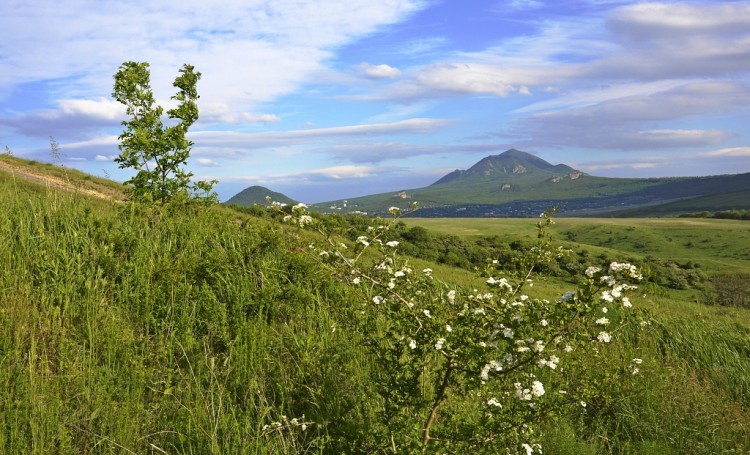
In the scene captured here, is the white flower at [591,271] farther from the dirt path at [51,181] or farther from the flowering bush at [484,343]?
the dirt path at [51,181]

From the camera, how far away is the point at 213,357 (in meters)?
6.04

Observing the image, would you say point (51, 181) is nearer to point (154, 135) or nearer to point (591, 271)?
point (154, 135)

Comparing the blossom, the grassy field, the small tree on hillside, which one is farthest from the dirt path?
the grassy field

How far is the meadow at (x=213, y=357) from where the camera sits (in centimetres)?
504

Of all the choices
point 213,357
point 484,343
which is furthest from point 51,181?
point 484,343

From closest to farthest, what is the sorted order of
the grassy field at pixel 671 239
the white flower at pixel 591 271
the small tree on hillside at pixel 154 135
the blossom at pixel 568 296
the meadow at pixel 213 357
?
1. the white flower at pixel 591 271
2. the blossom at pixel 568 296
3. the meadow at pixel 213 357
4. the small tree on hillside at pixel 154 135
5. the grassy field at pixel 671 239

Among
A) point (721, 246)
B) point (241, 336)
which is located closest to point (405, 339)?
point (241, 336)

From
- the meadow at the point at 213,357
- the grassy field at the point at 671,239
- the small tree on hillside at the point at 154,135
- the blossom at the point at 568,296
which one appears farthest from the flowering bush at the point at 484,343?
the grassy field at the point at 671,239

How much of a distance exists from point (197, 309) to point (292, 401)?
225 centimetres

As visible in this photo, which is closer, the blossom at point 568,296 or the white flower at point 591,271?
the white flower at point 591,271

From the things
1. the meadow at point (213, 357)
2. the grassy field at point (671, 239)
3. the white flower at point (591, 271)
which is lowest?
the grassy field at point (671, 239)

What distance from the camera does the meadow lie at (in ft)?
16.5

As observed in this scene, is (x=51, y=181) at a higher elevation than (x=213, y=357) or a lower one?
higher

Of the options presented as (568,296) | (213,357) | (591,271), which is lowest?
(213,357)
